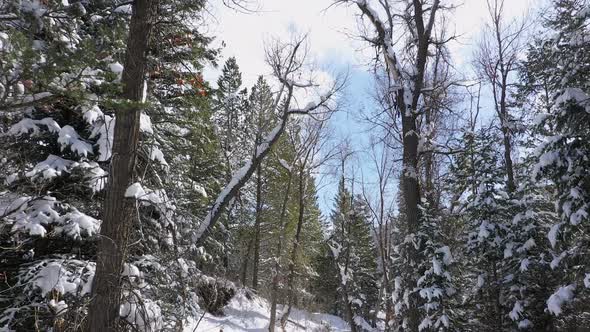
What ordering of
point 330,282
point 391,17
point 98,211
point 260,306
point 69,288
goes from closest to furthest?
point 69,288 → point 98,211 → point 391,17 → point 260,306 → point 330,282

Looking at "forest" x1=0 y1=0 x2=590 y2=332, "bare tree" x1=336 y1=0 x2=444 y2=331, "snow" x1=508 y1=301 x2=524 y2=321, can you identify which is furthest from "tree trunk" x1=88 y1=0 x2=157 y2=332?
"snow" x1=508 y1=301 x2=524 y2=321

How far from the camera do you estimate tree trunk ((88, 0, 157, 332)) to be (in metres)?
3.68

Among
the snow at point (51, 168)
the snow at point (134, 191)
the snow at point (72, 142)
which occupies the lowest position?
the snow at point (134, 191)

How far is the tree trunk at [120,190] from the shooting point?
3684 mm

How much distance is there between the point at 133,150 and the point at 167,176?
3.07m

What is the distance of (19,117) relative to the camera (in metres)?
5.72

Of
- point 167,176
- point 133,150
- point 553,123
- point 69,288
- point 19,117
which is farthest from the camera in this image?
point 553,123

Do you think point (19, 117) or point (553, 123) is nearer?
point (19, 117)

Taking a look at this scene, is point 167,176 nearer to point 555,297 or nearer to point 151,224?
point 151,224

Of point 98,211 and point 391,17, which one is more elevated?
point 391,17

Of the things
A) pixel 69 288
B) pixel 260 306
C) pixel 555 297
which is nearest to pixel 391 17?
pixel 555 297

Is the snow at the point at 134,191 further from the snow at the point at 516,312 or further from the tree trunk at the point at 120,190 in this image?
the snow at the point at 516,312

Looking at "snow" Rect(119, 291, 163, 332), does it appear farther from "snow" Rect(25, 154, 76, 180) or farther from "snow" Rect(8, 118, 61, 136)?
"snow" Rect(8, 118, 61, 136)

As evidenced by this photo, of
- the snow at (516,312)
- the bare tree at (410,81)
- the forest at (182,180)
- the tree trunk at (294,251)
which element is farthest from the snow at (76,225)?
the tree trunk at (294,251)
